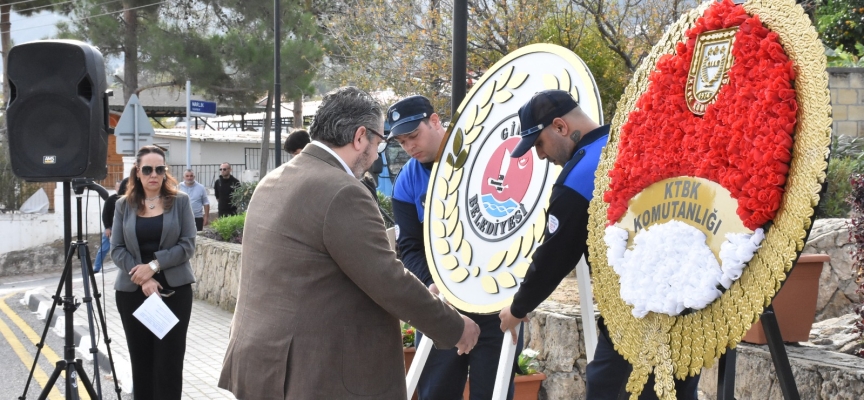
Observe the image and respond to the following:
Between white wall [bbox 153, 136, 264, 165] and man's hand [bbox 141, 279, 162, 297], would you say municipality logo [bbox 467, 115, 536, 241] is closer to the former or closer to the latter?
man's hand [bbox 141, 279, 162, 297]

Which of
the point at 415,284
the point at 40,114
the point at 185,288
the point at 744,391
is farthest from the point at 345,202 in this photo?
the point at 40,114

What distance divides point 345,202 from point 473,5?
8785mm

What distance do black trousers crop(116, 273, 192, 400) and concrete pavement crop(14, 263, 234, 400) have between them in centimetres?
29

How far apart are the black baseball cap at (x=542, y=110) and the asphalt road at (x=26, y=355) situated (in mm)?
4046

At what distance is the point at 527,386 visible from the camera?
538 centimetres

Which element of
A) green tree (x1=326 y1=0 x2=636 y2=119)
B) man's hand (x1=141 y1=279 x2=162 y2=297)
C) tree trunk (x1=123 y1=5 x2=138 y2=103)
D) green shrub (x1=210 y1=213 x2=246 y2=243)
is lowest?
green shrub (x1=210 y1=213 x2=246 y2=243)

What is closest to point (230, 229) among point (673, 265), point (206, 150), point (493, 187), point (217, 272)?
point (217, 272)

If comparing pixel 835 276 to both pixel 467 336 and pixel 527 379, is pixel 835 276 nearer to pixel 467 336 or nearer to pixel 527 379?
pixel 527 379

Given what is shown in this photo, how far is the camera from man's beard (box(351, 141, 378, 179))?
Answer: 315 centimetres

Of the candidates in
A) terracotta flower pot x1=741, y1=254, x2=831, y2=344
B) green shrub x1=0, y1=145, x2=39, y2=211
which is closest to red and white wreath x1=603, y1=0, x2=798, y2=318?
terracotta flower pot x1=741, y1=254, x2=831, y2=344

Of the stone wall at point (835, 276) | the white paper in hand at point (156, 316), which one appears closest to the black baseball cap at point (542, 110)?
the white paper in hand at point (156, 316)

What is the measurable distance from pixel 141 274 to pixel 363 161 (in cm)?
287

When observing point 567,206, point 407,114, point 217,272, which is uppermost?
point 407,114

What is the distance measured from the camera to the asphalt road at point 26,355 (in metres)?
7.31
